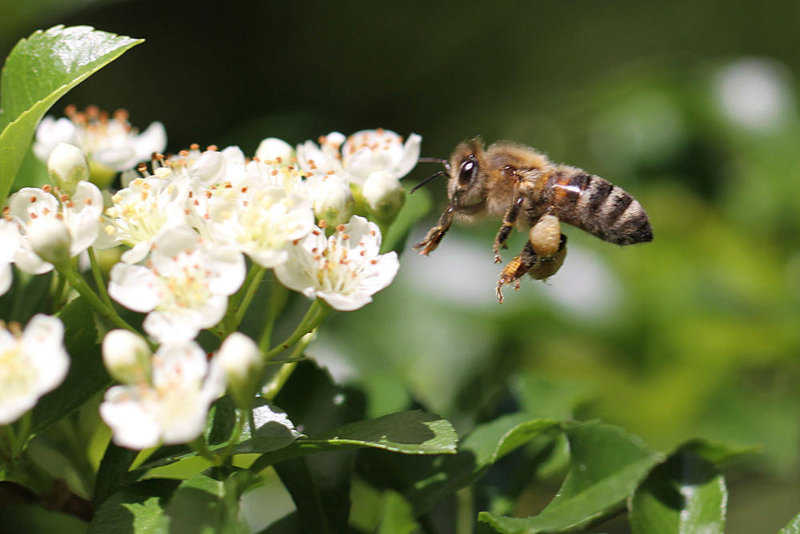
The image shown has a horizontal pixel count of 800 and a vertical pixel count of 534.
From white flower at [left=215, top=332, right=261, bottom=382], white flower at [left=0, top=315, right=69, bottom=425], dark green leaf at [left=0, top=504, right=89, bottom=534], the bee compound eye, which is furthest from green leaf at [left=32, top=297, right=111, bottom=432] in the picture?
dark green leaf at [left=0, top=504, right=89, bottom=534]

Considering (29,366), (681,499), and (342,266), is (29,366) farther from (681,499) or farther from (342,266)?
(681,499)

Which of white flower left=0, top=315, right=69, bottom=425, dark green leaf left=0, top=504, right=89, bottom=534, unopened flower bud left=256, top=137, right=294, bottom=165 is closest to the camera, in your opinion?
white flower left=0, top=315, right=69, bottom=425

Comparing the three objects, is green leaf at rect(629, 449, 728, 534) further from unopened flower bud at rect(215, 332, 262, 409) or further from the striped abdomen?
unopened flower bud at rect(215, 332, 262, 409)

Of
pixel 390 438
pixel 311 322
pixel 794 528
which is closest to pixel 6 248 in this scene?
pixel 311 322

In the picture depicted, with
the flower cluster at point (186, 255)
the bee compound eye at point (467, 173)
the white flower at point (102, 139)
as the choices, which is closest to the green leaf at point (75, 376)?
the flower cluster at point (186, 255)

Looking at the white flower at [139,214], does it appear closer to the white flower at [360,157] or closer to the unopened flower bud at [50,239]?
the unopened flower bud at [50,239]

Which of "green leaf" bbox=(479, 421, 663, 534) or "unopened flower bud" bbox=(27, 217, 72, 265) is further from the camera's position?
"green leaf" bbox=(479, 421, 663, 534)
